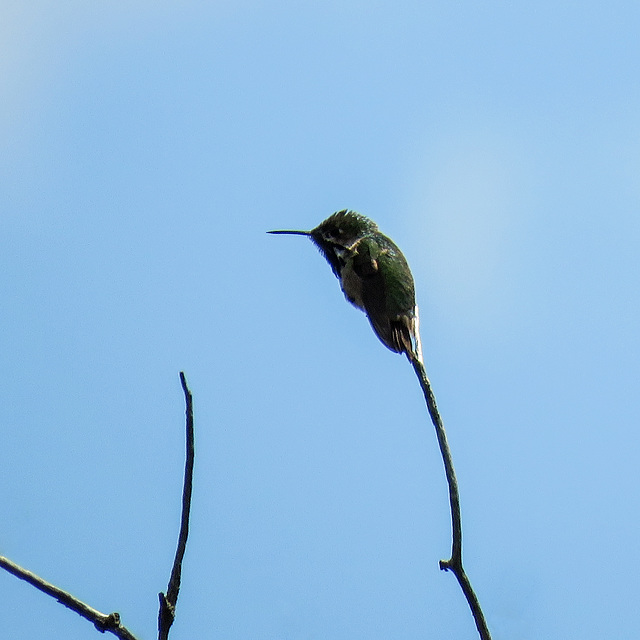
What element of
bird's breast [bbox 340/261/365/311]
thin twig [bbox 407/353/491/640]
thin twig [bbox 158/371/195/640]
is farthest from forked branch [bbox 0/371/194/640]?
bird's breast [bbox 340/261/365/311]

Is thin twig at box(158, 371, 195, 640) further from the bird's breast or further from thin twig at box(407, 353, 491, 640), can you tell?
the bird's breast

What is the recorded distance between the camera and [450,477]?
401 centimetres

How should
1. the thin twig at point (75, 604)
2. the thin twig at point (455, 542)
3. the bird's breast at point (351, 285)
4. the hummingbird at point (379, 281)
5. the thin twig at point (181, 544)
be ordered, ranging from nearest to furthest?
the thin twig at point (75, 604) → the thin twig at point (181, 544) → the thin twig at point (455, 542) → the hummingbird at point (379, 281) → the bird's breast at point (351, 285)

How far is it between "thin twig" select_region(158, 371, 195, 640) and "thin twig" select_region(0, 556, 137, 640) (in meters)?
0.13

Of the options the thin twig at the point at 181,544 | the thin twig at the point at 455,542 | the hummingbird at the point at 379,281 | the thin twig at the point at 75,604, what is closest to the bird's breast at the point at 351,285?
the hummingbird at the point at 379,281

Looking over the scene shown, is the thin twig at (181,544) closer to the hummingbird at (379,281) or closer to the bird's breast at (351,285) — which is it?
the hummingbird at (379,281)

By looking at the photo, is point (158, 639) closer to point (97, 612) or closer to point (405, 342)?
point (97, 612)

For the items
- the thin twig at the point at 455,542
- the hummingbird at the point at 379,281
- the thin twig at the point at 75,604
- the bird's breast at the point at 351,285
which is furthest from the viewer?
the bird's breast at the point at 351,285

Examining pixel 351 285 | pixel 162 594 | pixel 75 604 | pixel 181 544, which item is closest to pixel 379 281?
pixel 351 285

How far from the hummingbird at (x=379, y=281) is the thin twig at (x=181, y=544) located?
11.5ft

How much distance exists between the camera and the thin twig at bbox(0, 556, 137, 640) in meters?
3.26

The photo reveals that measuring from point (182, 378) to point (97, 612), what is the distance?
0.98m

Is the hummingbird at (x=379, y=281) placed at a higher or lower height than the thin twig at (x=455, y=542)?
higher

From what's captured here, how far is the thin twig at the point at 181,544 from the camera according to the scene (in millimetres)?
3467
